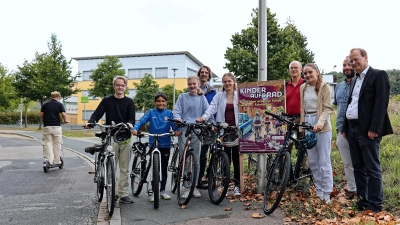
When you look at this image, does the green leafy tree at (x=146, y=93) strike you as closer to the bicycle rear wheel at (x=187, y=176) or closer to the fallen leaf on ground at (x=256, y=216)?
the bicycle rear wheel at (x=187, y=176)

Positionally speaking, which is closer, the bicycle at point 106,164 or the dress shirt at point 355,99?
the dress shirt at point 355,99

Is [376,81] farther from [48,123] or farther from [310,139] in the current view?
[48,123]

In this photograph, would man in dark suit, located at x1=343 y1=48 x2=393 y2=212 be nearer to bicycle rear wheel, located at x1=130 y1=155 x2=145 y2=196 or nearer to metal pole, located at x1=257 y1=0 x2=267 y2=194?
metal pole, located at x1=257 y1=0 x2=267 y2=194

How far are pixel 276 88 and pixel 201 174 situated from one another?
2.06 meters

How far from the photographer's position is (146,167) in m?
5.99

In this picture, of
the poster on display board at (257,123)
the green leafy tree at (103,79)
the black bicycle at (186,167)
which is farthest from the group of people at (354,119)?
the green leafy tree at (103,79)

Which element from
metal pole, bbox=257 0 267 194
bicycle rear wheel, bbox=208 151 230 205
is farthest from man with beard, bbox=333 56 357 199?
bicycle rear wheel, bbox=208 151 230 205

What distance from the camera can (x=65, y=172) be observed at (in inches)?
375

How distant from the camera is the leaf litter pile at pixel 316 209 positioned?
4.17m

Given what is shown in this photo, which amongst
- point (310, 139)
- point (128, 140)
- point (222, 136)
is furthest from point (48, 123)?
point (310, 139)

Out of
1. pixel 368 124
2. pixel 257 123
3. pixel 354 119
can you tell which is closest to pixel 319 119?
pixel 354 119

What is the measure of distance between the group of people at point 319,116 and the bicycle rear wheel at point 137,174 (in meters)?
0.32

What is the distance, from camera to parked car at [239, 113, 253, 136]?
589cm

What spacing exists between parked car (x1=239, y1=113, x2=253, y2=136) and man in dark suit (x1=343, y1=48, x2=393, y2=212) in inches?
61.7
